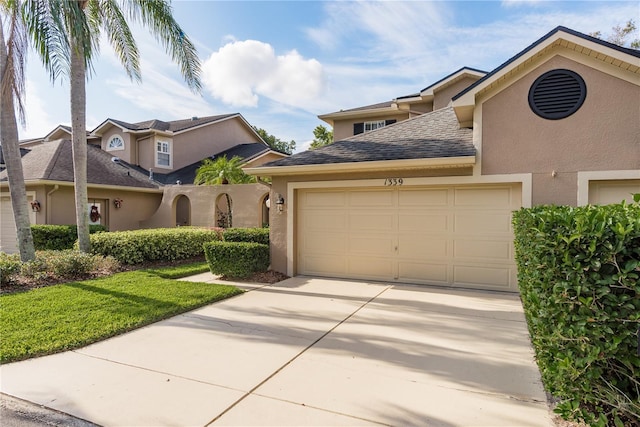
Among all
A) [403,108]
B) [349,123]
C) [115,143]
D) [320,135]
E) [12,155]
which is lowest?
[12,155]

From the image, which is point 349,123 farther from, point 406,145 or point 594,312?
point 594,312

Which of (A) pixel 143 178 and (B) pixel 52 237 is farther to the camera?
(A) pixel 143 178

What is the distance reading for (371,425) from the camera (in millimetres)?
3006

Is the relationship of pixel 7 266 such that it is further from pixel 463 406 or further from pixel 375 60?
pixel 375 60

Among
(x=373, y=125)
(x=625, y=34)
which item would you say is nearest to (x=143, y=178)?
(x=373, y=125)

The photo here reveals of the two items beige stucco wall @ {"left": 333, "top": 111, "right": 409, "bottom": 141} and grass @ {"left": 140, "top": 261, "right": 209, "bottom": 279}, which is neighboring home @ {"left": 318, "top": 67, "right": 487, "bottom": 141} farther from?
grass @ {"left": 140, "top": 261, "right": 209, "bottom": 279}

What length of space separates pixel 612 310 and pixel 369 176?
676cm

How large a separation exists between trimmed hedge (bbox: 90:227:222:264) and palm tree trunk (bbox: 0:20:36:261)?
1.75 meters

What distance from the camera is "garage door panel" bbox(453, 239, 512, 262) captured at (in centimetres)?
782

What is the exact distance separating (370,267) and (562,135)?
5043mm

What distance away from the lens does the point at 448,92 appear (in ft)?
53.8

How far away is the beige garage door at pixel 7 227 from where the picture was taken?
14.9 metres

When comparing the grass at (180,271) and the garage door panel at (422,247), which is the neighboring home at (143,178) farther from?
the garage door panel at (422,247)

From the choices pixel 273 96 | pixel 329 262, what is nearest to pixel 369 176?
pixel 329 262
